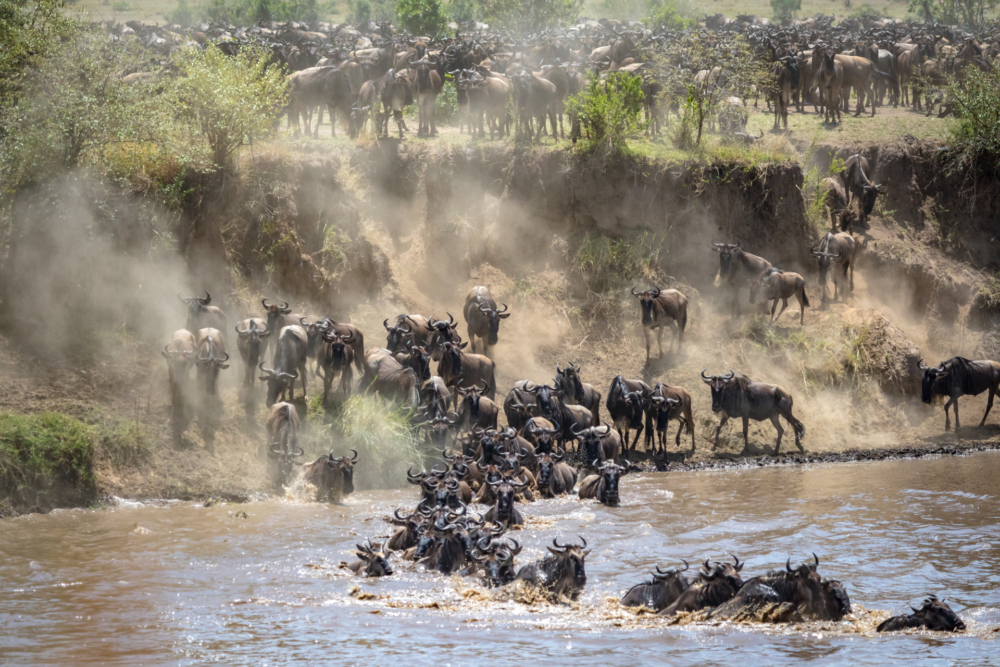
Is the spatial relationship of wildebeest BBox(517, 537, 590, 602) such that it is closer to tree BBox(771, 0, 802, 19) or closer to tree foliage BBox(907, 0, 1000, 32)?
tree foliage BBox(907, 0, 1000, 32)

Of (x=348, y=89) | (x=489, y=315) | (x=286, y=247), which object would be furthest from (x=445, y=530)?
(x=348, y=89)

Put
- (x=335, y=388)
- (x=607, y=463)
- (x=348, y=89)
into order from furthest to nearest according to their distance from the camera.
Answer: (x=348, y=89)
(x=335, y=388)
(x=607, y=463)

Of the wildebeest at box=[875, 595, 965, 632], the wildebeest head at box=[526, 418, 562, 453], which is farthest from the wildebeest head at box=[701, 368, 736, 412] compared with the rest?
the wildebeest at box=[875, 595, 965, 632]

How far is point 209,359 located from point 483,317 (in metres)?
5.66

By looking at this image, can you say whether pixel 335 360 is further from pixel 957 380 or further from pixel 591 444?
pixel 957 380

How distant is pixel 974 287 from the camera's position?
22.0m

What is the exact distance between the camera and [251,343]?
15.0 m

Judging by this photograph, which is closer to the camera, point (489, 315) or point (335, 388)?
point (335, 388)

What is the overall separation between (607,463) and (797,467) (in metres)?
4.84

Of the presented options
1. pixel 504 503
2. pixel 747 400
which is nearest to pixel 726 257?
pixel 747 400

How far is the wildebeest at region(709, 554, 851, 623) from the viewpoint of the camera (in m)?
8.07

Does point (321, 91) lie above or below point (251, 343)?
above

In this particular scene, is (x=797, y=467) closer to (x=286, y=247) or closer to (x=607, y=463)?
(x=607, y=463)

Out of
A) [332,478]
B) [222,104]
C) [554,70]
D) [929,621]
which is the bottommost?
[929,621]
